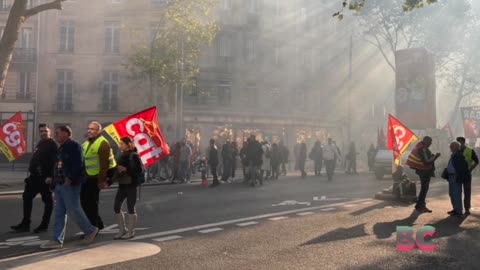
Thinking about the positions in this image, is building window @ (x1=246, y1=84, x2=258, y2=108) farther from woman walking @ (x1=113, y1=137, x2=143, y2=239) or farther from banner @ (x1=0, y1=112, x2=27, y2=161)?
woman walking @ (x1=113, y1=137, x2=143, y2=239)

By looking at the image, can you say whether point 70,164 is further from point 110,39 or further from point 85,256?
point 110,39

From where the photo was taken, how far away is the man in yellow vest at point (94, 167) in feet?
24.2

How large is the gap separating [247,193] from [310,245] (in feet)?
23.8

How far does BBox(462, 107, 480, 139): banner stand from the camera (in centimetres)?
2766

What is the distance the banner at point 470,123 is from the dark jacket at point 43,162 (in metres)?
24.6

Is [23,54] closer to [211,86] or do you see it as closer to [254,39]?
[211,86]

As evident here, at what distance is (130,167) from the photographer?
24.0 feet

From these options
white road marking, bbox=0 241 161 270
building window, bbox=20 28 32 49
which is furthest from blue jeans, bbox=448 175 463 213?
building window, bbox=20 28 32 49

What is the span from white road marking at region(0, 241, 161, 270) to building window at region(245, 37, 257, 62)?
32104 millimetres

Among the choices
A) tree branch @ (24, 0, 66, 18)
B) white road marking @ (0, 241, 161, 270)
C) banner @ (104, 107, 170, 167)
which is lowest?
white road marking @ (0, 241, 161, 270)

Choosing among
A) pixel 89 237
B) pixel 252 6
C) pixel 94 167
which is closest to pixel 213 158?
pixel 94 167

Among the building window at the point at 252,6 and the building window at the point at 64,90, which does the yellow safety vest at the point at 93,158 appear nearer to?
the building window at the point at 64,90

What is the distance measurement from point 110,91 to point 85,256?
3044 centimetres

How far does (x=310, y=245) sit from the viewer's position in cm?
688
